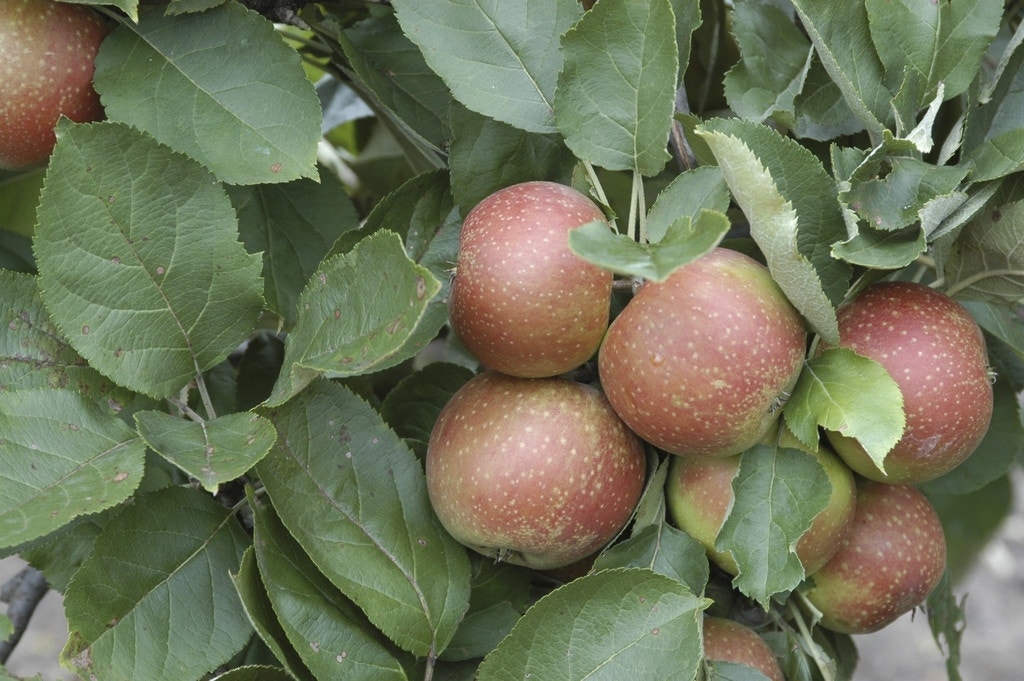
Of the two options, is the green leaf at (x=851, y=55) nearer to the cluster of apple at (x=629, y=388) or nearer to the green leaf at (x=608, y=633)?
the cluster of apple at (x=629, y=388)

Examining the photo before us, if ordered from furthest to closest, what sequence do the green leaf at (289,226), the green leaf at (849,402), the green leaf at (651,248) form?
the green leaf at (289,226) → the green leaf at (849,402) → the green leaf at (651,248)

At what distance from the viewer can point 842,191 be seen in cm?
68

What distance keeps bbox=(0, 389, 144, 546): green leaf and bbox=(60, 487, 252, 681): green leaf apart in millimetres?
64

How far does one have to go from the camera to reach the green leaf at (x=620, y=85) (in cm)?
66

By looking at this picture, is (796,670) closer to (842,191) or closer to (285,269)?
(842,191)

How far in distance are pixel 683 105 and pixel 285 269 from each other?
1.14 feet

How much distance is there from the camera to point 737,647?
2.50 feet

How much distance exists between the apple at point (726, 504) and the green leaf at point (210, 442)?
0.96 feet

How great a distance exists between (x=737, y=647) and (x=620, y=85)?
1.34 ft

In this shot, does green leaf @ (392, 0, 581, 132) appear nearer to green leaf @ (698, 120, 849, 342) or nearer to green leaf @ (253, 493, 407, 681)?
green leaf @ (698, 120, 849, 342)

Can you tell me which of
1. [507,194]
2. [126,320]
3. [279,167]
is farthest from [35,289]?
[507,194]

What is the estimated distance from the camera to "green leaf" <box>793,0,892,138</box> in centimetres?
71

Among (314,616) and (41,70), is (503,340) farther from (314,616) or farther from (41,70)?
(41,70)

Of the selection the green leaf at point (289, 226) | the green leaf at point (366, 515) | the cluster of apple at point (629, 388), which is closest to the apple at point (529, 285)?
the cluster of apple at point (629, 388)
